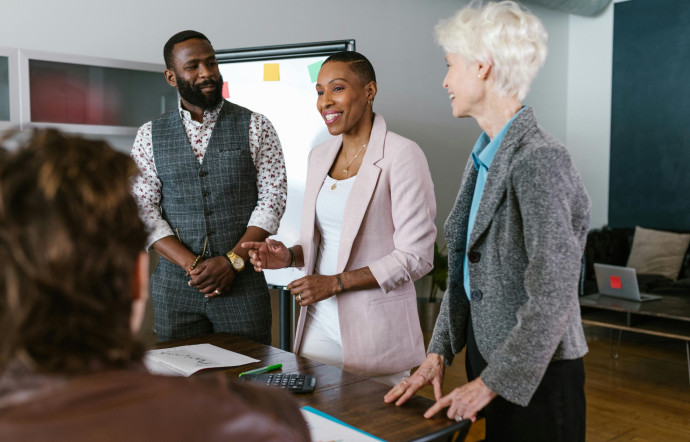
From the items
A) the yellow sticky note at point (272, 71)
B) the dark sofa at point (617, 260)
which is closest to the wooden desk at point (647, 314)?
the dark sofa at point (617, 260)

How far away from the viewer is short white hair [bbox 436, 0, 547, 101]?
1.38 meters

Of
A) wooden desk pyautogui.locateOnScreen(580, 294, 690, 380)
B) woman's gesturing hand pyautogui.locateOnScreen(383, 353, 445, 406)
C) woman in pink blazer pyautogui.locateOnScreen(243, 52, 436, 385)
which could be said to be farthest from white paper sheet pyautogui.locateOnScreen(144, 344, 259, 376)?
wooden desk pyautogui.locateOnScreen(580, 294, 690, 380)

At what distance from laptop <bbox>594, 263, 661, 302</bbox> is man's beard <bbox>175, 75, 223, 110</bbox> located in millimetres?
3549

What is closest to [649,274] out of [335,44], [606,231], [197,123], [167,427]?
[606,231]

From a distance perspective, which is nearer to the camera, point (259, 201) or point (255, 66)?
point (259, 201)

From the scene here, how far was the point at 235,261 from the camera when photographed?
224 centimetres

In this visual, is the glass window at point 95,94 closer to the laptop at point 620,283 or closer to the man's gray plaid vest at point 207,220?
the man's gray plaid vest at point 207,220

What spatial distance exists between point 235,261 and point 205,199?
0.84ft

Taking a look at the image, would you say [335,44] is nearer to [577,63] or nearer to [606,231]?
[606,231]

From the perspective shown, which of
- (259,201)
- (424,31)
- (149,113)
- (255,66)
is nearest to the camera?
(259,201)

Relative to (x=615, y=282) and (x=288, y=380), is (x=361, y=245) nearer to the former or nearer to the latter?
(x=288, y=380)

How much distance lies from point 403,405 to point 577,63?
6.94 meters

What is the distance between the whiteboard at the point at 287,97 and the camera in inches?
145

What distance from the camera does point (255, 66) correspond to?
376cm
